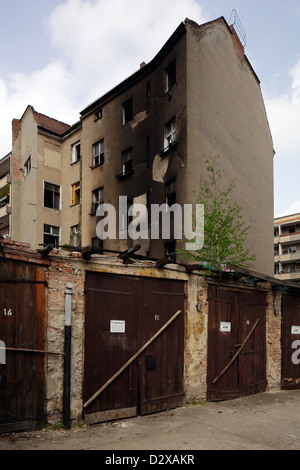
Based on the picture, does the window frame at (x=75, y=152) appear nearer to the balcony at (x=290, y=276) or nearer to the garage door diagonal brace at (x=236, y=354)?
the garage door diagonal brace at (x=236, y=354)

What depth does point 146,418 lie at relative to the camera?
858 centimetres

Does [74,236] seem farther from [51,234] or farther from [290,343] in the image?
[290,343]

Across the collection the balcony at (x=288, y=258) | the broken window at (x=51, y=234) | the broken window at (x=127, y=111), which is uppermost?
the broken window at (x=127, y=111)

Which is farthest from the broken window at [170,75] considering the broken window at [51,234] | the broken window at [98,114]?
the broken window at [51,234]

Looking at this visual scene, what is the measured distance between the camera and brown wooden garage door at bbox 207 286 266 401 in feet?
34.7

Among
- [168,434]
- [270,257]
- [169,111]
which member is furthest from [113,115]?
[168,434]

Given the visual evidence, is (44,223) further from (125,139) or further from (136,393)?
(136,393)

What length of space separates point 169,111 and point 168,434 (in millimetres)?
14877

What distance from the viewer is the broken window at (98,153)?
75.7ft

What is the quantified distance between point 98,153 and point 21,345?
17456 mm

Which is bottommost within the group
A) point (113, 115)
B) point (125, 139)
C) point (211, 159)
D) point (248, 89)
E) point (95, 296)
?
point (95, 296)

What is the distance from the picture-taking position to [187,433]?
7.47 meters

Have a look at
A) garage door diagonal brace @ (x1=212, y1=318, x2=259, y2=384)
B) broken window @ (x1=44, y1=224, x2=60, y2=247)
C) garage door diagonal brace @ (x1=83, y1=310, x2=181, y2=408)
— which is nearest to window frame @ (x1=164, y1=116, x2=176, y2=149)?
garage door diagonal brace @ (x1=212, y1=318, x2=259, y2=384)

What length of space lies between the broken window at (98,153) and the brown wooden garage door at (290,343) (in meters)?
13.4
